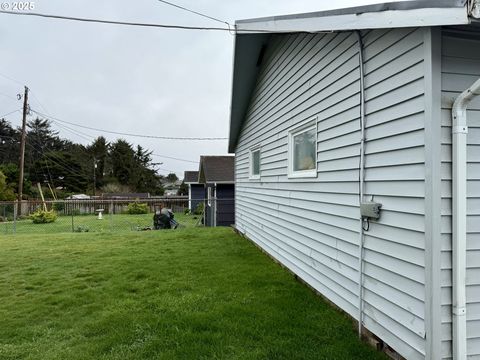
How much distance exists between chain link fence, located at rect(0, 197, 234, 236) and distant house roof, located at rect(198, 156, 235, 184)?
1.18 metres

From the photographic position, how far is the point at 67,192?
139ft

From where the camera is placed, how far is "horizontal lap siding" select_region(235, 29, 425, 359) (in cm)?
257

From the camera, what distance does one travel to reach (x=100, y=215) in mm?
20125

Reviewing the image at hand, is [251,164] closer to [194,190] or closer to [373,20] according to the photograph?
[373,20]

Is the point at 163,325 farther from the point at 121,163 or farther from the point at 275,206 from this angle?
the point at 121,163

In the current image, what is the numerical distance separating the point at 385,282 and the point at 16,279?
549 centimetres

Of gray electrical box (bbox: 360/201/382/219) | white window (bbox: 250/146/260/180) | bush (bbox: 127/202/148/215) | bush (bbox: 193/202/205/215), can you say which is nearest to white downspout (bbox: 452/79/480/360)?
gray electrical box (bbox: 360/201/382/219)

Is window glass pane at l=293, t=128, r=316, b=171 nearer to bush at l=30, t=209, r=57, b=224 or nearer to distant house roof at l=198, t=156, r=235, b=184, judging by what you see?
distant house roof at l=198, t=156, r=235, b=184

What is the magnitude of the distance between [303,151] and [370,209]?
2.15m

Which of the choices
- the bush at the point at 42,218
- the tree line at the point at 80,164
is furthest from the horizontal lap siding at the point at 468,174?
the tree line at the point at 80,164

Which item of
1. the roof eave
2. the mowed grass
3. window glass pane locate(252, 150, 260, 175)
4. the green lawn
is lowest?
the green lawn

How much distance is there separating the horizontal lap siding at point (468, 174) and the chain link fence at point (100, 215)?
11.7 meters

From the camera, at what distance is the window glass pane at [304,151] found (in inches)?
185

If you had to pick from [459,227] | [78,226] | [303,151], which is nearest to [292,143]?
[303,151]
